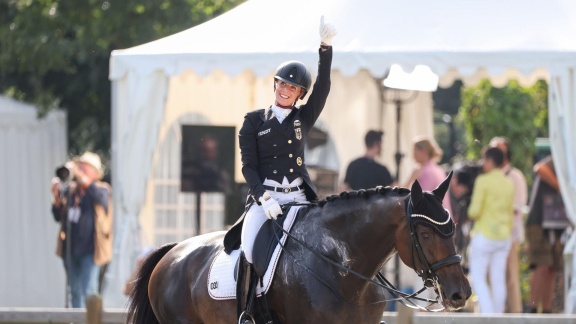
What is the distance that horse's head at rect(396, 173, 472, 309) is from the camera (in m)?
6.30

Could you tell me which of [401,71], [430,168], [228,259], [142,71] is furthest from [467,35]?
[228,259]

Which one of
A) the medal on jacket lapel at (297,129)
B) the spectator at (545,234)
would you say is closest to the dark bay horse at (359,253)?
the medal on jacket lapel at (297,129)

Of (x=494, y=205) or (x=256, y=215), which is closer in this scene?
(x=256, y=215)

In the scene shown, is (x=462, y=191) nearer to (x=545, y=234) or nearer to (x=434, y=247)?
(x=545, y=234)

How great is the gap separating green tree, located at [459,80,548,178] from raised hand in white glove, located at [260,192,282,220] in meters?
16.0

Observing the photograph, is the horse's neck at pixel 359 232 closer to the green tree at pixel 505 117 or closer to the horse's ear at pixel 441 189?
the horse's ear at pixel 441 189

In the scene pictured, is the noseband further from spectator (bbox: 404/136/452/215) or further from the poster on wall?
the poster on wall

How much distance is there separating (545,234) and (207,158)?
3.65 m

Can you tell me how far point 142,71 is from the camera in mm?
12086

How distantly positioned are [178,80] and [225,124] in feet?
2.93

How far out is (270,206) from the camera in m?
6.89

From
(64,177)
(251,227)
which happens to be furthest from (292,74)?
(64,177)

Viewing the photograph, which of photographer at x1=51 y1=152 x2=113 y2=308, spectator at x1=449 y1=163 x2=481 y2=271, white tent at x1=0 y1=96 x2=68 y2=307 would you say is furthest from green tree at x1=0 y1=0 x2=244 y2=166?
spectator at x1=449 y1=163 x2=481 y2=271

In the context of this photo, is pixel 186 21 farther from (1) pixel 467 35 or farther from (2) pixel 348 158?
(1) pixel 467 35
